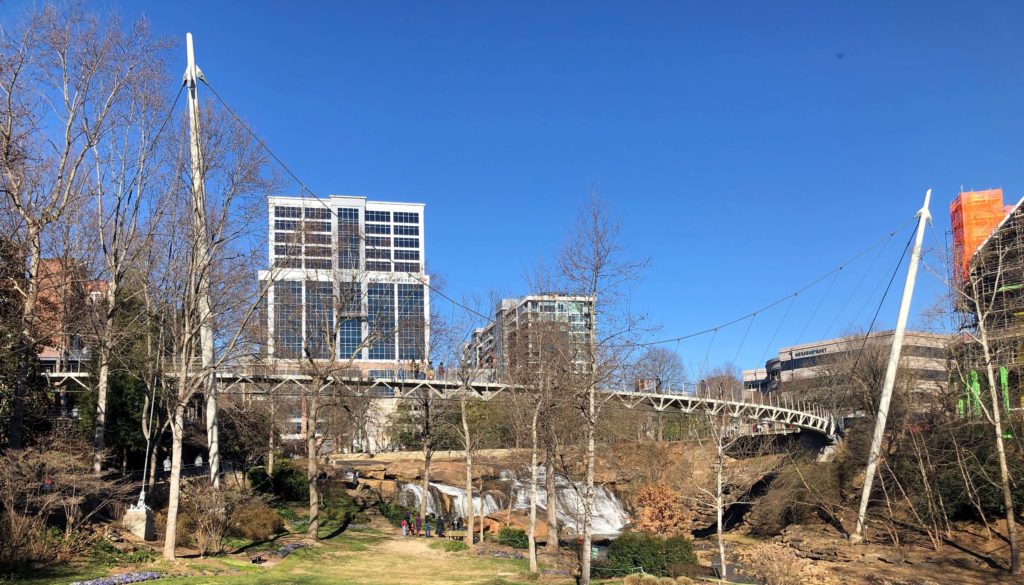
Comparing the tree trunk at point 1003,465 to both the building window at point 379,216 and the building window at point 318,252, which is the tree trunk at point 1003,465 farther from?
the building window at point 379,216

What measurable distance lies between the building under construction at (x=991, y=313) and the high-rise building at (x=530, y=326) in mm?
14020

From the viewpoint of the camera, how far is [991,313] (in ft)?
87.6

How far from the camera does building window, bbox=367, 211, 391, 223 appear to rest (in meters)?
126

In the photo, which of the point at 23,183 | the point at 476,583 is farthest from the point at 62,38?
the point at 476,583

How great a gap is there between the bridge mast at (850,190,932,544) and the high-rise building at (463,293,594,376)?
15.9 metres

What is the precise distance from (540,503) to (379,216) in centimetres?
8788

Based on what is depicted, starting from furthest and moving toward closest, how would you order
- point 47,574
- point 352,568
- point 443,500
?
point 443,500
point 352,568
point 47,574

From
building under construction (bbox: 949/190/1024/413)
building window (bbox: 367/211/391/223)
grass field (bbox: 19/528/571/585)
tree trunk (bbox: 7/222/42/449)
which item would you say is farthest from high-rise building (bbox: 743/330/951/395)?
building window (bbox: 367/211/391/223)

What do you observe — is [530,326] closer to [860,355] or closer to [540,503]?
[540,503]

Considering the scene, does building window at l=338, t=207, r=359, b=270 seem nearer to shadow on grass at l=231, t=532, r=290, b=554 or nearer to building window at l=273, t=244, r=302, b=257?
building window at l=273, t=244, r=302, b=257

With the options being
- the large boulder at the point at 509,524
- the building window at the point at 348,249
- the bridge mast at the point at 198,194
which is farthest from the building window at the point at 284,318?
the large boulder at the point at 509,524

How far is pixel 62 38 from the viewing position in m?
20.0

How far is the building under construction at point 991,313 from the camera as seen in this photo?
24891 millimetres

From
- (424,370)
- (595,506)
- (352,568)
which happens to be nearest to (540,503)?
(595,506)
